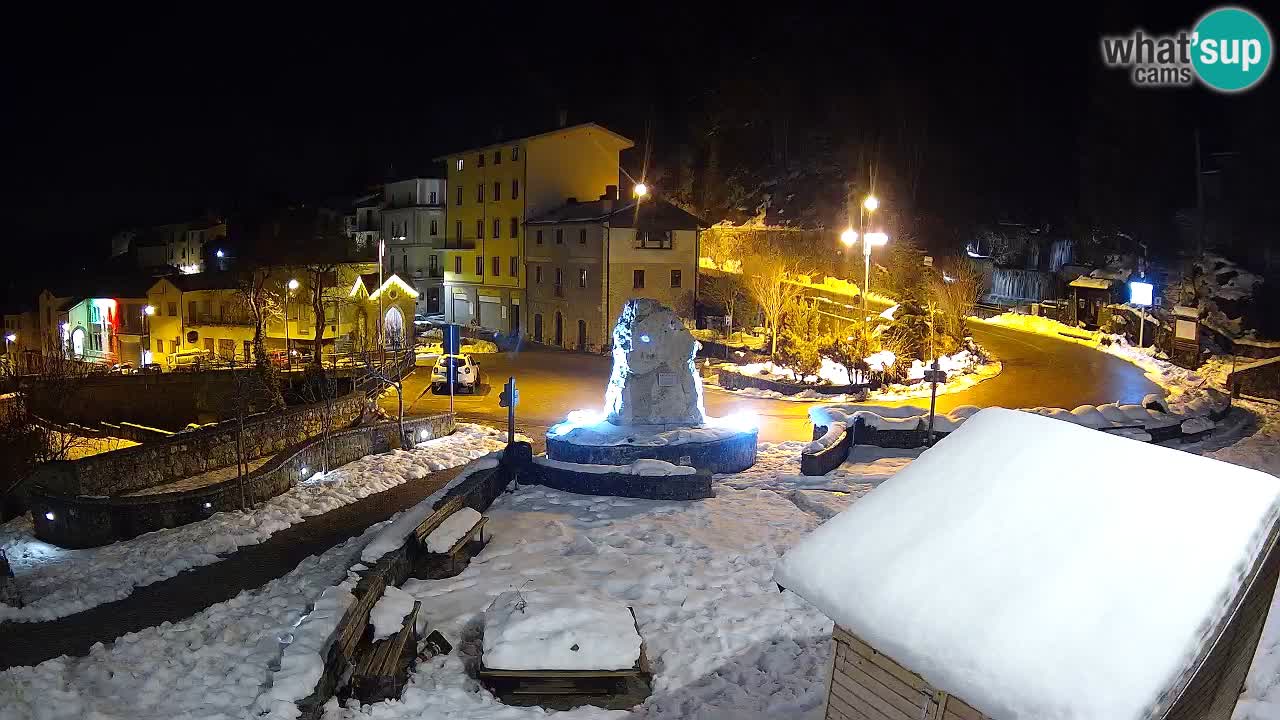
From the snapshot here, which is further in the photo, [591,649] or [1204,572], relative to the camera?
[591,649]

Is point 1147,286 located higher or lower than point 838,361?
higher

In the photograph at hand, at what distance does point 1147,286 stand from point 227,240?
6364cm

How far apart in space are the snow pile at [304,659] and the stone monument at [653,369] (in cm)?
1181

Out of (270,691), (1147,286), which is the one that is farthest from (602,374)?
(270,691)

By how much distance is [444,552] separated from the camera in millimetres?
12859

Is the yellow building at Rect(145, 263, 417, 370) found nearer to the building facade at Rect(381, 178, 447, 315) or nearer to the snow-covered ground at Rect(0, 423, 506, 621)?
the building facade at Rect(381, 178, 447, 315)

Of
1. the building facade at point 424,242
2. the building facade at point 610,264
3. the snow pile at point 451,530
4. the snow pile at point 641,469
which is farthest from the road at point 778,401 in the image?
the building facade at point 424,242

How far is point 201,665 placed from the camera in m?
10.3

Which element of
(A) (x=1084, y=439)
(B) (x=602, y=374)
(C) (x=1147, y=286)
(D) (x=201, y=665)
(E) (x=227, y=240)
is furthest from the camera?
(E) (x=227, y=240)

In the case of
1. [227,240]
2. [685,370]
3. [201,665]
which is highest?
[227,240]

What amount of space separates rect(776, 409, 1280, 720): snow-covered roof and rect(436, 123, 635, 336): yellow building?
43840 mm

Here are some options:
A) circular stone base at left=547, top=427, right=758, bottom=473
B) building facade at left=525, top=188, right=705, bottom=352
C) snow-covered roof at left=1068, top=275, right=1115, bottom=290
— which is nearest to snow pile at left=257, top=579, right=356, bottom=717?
circular stone base at left=547, top=427, right=758, bottom=473

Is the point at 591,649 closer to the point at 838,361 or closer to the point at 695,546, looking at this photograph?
the point at 695,546

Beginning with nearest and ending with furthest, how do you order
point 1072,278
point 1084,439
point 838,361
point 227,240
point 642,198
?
point 1084,439 < point 838,361 < point 642,198 < point 1072,278 < point 227,240
